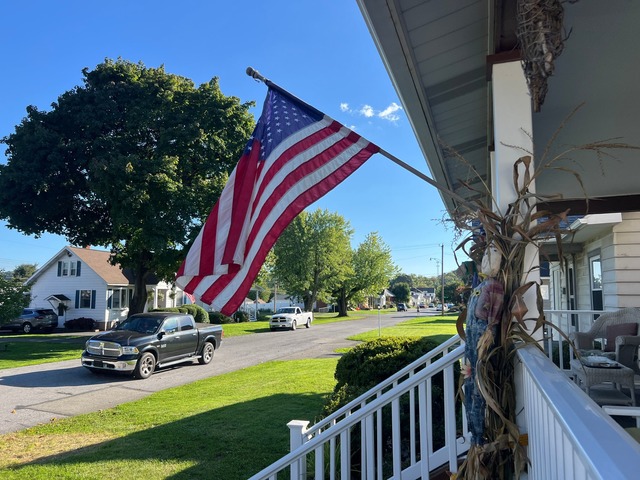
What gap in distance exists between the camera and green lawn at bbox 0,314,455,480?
539cm

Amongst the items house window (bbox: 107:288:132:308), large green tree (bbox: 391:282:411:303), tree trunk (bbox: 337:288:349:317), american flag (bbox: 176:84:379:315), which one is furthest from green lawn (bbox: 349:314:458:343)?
large green tree (bbox: 391:282:411:303)

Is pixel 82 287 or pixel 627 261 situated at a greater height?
pixel 627 261

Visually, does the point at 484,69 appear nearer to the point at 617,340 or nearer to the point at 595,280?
the point at 617,340

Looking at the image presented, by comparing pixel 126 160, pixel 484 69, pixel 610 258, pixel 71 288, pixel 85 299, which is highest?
pixel 126 160

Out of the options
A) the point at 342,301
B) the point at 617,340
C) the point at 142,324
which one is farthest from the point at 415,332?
the point at 342,301

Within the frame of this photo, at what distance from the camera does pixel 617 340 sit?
6492 mm

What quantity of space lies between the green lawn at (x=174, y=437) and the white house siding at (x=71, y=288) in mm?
24467

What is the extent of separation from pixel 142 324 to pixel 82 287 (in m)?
22.6

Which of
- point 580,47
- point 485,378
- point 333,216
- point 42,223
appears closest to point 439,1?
point 580,47

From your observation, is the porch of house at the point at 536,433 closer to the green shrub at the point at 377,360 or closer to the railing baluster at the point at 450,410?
the railing baluster at the point at 450,410

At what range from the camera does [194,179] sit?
2077cm

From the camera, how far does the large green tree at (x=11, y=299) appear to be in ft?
56.5

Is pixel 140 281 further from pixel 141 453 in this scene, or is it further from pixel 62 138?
pixel 141 453

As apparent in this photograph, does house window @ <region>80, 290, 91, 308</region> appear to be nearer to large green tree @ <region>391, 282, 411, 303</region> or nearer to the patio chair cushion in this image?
the patio chair cushion
